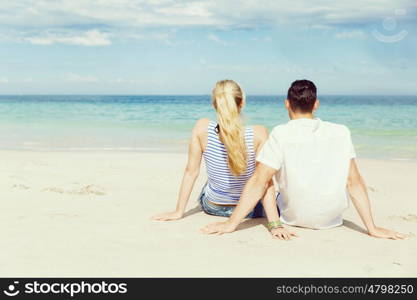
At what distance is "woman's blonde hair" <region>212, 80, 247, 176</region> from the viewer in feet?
12.5

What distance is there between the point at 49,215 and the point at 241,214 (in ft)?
6.10

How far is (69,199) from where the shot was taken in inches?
210

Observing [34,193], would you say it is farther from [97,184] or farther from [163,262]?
[163,262]

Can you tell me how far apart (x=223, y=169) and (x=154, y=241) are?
0.86m

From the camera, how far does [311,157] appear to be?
3.74 m

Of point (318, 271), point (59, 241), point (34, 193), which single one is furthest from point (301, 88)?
point (34, 193)

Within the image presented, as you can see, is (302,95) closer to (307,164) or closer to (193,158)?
(307,164)

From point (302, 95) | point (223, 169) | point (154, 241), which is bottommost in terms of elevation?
point (154, 241)

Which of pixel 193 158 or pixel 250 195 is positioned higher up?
pixel 193 158

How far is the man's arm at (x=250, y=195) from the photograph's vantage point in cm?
380

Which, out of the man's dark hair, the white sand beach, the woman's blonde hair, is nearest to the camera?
the white sand beach

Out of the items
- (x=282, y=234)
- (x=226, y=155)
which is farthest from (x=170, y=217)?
(x=282, y=234)

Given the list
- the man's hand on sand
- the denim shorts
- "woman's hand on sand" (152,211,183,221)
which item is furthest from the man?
"woman's hand on sand" (152,211,183,221)

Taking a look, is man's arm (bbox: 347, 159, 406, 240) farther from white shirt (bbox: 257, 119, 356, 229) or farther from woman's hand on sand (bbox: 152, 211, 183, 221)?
woman's hand on sand (bbox: 152, 211, 183, 221)
